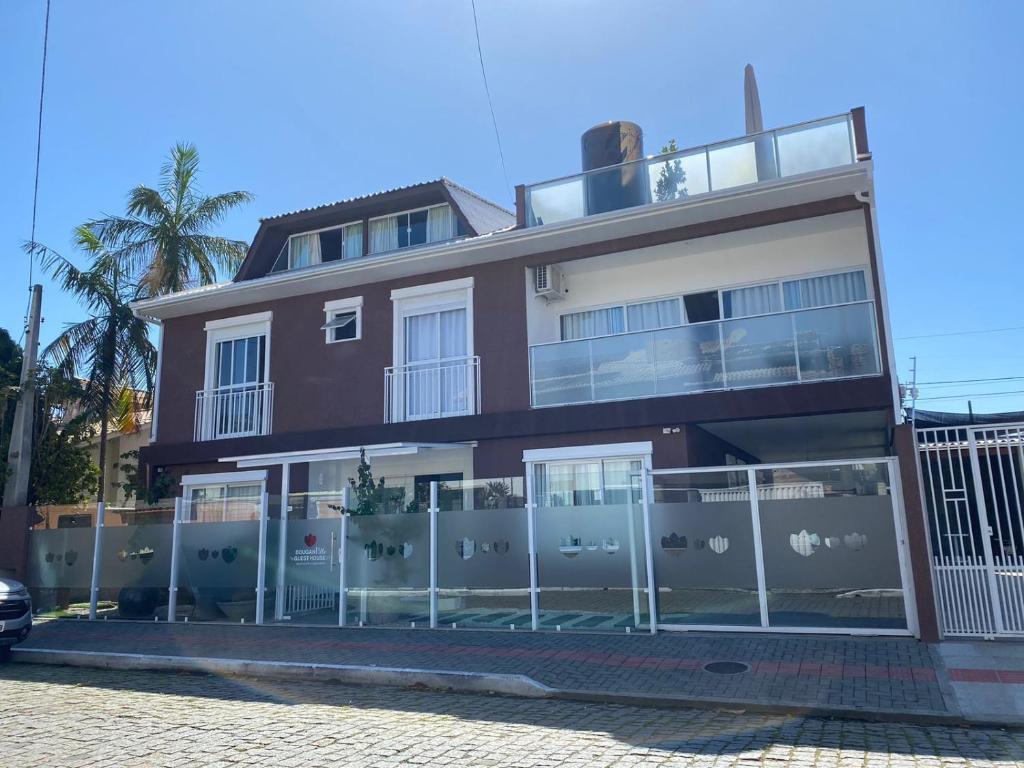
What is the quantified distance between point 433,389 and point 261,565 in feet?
14.9

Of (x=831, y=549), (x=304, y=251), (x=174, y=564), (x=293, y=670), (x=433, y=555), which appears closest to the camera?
(x=293, y=670)

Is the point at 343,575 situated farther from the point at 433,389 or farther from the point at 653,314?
the point at 653,314

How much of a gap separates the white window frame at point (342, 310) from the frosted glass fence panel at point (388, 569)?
16.8 feet

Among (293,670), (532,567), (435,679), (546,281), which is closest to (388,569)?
(532,567)

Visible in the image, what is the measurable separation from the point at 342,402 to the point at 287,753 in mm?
10554

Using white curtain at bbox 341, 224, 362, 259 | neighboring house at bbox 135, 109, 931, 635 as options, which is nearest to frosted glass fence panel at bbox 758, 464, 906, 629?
neighboring house at bbox 135, 109, 931, 635

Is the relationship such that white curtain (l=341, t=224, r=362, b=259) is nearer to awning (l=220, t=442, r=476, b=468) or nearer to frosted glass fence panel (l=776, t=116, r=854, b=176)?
awning (l=220, t=442, r=476, b=468)

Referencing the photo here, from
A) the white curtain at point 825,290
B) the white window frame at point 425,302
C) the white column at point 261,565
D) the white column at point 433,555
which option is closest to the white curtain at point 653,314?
the white curtain at point 825,290

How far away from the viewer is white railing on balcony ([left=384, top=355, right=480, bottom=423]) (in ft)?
48.4

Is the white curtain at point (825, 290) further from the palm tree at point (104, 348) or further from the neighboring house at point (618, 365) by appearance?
the palm tree at point (104, 348)

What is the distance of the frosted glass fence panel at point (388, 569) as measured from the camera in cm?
1150

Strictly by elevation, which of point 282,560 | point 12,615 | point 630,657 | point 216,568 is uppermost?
point 282,560

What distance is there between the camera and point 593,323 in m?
15.4

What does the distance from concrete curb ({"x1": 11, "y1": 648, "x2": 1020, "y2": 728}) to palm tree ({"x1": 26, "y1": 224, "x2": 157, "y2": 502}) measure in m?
12.4
